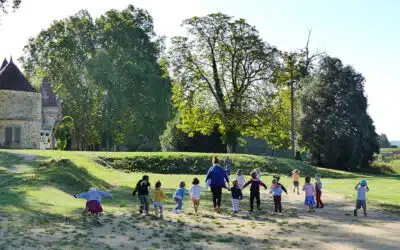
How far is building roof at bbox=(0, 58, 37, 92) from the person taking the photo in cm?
5260

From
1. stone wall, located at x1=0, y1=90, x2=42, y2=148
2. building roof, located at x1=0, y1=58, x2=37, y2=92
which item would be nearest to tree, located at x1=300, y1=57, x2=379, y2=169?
stone wall, located at x1=0, y1=90, x2=42, y2=148

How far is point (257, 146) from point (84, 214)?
6868cm

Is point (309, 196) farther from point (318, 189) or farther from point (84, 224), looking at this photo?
point (84, 224)

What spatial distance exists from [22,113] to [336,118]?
1408 inches

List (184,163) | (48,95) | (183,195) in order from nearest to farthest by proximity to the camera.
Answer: (183,195) → (184,163) → (48,95)

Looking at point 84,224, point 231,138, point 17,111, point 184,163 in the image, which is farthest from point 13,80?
point 84,224

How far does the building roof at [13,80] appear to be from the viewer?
52.6 m

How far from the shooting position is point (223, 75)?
52094mm

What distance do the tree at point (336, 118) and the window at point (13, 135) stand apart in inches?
1299

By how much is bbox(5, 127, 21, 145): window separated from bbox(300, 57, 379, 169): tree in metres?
33.0

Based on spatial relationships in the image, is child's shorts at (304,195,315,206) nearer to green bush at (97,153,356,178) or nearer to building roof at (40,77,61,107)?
green bush at (97,153,356,178)

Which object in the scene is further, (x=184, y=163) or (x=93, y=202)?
(x=184, y=163)

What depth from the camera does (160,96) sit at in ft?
209

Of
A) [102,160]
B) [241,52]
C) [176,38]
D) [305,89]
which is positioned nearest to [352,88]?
[305,89]
